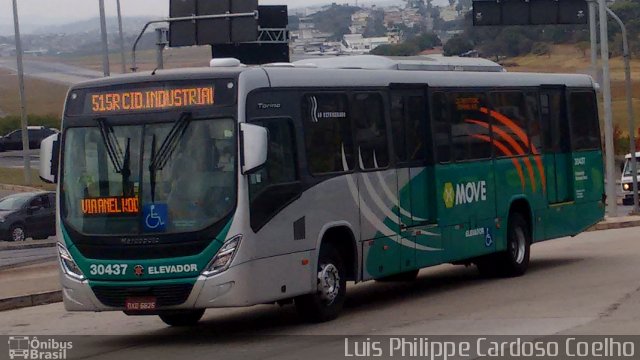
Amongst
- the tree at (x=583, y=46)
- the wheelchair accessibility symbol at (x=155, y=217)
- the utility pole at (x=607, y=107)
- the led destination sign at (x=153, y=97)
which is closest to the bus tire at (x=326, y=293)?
the wheelchair accessibility symbol at (x=155, y=217)

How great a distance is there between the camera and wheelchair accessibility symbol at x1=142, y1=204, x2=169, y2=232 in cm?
1334

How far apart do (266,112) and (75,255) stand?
2594 millimetres

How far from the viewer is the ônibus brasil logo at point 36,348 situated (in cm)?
1282

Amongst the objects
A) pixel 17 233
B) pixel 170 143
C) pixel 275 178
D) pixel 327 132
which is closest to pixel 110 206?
pixel 170 143

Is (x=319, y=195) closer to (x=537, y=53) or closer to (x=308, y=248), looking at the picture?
(x=308, y=248)

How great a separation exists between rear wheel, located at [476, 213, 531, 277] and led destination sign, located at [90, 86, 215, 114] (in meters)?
7.34

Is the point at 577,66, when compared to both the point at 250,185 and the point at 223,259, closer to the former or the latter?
the point at 250,185

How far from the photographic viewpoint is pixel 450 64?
18.7m

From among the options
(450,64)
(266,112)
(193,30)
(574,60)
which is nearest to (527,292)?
(450,64)

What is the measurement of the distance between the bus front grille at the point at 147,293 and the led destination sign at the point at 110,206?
2.64 ft

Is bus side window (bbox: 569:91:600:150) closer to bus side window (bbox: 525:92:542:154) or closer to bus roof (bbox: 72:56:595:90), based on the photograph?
bus roof (bbox: 72:56:595:90)

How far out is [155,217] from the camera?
13.4 m

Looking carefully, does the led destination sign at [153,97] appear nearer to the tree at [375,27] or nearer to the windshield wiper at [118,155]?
the windshield wiper at [118,155]

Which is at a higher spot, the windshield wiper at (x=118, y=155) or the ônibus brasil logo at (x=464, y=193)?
the windshield wiper at (x=118, y=155)
